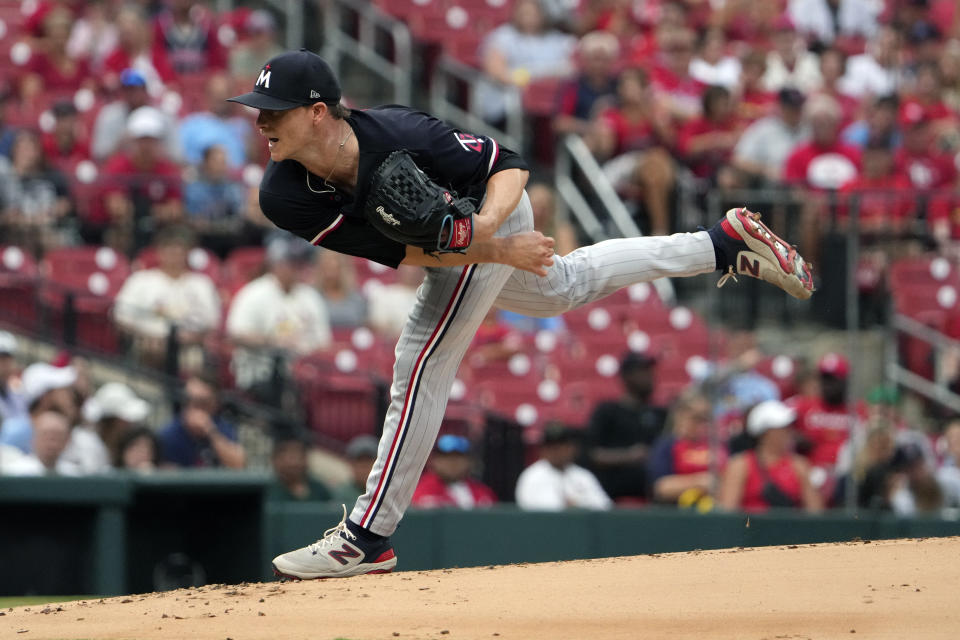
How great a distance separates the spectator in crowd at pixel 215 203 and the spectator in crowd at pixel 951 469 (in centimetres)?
495

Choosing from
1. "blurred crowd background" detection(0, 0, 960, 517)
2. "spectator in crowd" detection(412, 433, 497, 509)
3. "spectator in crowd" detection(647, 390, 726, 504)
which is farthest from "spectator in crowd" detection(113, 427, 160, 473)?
"spectator in crowd" detection(647, 390, 726, 504)

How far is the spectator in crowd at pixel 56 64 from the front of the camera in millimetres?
11555

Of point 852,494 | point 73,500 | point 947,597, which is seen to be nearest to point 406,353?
point 947,597

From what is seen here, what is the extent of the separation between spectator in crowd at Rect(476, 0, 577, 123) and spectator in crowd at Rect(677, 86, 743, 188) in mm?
1615

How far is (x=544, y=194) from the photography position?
10273 mm

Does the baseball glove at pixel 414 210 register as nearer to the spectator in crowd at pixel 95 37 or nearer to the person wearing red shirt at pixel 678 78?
the person wearing red shirt at pixel 678 78

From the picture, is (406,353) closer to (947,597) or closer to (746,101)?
(947,597)

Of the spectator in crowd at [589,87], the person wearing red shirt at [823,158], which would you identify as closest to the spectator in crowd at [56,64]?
the spectator in crowd at [589,87]

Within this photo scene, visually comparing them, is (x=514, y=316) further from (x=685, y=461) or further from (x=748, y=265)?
(x=748, y=265)

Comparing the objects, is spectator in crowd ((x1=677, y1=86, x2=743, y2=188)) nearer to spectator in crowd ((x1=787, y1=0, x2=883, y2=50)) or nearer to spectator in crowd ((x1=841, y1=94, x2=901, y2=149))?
spectator in crowd ((x1=841, y1=94, x2=901, y2=149))

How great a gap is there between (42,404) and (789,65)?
7.79 meters

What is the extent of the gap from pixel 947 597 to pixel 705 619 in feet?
2.48

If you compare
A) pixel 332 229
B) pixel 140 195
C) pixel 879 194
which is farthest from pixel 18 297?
pixel 879 194

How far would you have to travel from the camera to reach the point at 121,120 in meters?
10.9
